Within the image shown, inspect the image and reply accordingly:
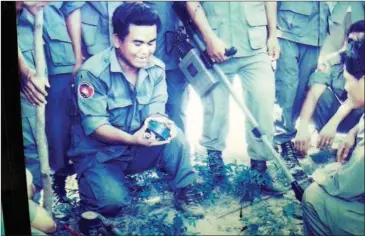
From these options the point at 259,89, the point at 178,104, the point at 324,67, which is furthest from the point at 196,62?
the point at 324,67

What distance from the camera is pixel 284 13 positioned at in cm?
242

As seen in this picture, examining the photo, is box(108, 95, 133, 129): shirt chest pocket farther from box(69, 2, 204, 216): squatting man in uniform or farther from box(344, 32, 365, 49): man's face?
box(344, 32, 365, 49): man's face

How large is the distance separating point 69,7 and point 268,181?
1.23 meters

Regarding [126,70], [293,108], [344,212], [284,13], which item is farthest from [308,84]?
[126,70]

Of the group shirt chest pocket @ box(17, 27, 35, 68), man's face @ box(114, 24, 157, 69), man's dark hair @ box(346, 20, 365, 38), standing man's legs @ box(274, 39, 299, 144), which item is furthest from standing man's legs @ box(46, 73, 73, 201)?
man's dark hair @ box(346, 20, 365, 38)

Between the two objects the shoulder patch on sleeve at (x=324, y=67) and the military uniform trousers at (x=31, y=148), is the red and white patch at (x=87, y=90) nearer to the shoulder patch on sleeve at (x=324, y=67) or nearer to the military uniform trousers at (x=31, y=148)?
the military uniform trousers at (x=31, y=148)

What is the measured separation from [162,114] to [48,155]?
0.57 m

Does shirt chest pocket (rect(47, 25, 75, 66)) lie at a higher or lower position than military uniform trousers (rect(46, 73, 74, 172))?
higher

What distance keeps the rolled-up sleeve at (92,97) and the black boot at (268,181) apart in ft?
2.42

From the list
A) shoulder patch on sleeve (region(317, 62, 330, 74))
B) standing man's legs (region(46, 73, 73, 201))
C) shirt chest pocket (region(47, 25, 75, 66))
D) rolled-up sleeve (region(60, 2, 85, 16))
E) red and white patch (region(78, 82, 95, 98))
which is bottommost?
standing man's legs (region(46, 73, 73, 201))

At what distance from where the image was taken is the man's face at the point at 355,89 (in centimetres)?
241

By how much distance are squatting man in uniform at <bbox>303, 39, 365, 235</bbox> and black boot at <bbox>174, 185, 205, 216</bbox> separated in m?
0.51

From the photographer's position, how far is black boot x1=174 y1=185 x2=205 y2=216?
8.13 ft

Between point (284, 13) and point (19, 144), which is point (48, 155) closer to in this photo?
point (19, 144)
